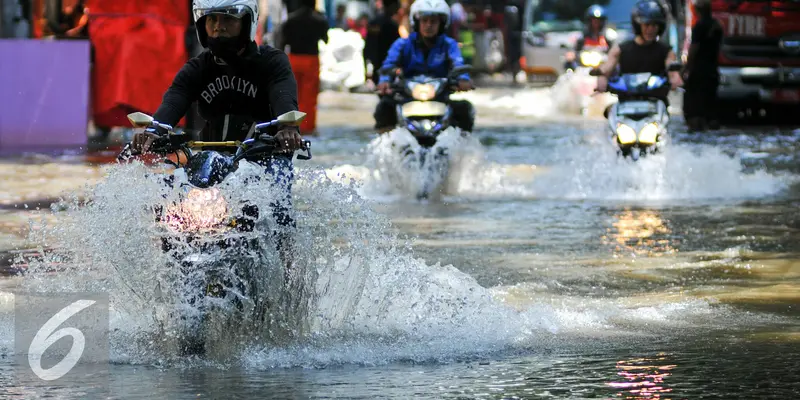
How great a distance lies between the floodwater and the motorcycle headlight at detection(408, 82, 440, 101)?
1.63 metres

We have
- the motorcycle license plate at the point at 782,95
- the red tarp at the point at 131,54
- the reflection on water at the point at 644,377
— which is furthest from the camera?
the motorcycle license plate at the point at 782,95

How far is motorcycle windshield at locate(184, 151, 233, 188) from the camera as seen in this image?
288 inches

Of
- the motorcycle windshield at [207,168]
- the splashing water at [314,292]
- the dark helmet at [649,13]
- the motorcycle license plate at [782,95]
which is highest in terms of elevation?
the dark helmet at [649,13]

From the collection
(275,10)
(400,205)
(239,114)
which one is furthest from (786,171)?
(275,10)

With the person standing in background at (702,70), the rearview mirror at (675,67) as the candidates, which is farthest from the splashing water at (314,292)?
the person standing in background at (702,70)

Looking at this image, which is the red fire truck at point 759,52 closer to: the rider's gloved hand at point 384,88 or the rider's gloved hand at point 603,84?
the rider's gloved hand at point 603,84

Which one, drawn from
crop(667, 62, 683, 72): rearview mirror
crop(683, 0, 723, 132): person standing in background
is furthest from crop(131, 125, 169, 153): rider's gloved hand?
crop(683, 0, 723, 132): person standing in background

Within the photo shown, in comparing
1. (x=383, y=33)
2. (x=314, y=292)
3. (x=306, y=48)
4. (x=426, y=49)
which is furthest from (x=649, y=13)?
(x=314, y=292)

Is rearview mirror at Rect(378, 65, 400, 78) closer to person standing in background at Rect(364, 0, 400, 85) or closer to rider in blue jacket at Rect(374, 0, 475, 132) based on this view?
rider in blue jacket at Rect(374, 0, 475, 132)

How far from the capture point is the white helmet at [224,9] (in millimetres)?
7887

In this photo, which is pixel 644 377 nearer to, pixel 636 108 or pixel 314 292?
pixel 314 292

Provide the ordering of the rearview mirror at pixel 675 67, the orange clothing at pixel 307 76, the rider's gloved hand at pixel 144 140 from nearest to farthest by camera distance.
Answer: the rider's gloved hand at pixel 144 140 < the rearview mirror at pixel 675 67 < the orange clothing at pixel 307 76

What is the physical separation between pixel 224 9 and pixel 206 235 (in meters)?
1.16

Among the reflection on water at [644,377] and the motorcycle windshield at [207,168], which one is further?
the motorcycle windshield at [207,168]
